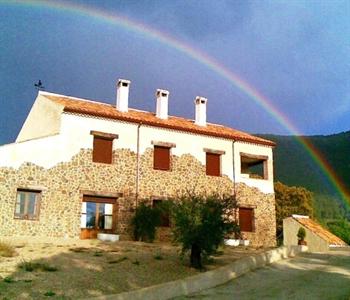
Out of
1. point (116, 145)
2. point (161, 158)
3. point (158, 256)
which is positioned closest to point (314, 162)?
point (161, 158)

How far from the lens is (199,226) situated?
14828 mm

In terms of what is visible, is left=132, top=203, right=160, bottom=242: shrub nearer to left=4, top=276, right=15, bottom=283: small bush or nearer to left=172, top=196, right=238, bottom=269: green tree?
left=172, top=196, right=238, bottom=269: green tree

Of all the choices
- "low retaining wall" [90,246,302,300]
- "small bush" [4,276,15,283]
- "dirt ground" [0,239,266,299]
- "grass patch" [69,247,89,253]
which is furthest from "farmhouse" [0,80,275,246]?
"small bush" [4,276,15,283]

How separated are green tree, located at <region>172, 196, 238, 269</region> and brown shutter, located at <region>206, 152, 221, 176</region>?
35.2 feet

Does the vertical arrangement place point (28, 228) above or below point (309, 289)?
above

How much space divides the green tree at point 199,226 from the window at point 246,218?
11345mm

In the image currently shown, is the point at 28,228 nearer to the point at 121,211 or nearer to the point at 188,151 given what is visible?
the point at 121,211

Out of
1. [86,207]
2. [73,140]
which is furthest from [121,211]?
[73,140]

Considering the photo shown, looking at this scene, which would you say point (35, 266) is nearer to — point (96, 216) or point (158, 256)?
point (158, 256)

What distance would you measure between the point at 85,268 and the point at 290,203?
32127 millimetres

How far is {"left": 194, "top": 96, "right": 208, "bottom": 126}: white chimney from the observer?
2847 cm

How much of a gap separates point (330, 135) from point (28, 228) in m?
64.0

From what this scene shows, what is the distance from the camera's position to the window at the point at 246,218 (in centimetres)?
2672

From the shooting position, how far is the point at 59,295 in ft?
35.9
